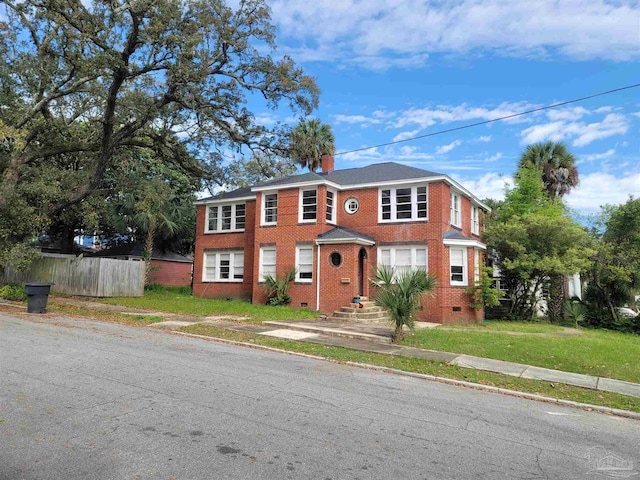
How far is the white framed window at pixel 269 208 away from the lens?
864 inches

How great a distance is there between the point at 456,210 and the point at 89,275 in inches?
707

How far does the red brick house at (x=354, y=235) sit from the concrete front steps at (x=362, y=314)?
1.84 ft

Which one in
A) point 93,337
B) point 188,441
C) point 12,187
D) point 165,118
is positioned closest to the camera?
point 188,441

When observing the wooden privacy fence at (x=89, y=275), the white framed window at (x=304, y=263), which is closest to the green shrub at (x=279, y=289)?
the white framed window at (x=304, y=263)

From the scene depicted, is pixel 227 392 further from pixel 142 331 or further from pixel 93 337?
pixel 142 331

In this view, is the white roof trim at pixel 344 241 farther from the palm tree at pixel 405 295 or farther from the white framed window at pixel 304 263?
the palm tree at pixel 405 295

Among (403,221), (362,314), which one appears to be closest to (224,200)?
(403,221)

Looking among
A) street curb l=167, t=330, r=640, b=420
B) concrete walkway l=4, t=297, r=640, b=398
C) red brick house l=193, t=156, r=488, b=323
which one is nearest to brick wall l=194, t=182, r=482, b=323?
red brick house l=193, t=156, r=488, b=323

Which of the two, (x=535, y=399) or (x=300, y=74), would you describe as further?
(x=300, y=74)

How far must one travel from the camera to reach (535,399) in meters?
7.54

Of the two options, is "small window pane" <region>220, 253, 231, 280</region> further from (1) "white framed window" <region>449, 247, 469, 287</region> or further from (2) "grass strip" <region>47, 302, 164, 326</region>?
(1) "white framed window" <region>449, 247, 469, 287</region>

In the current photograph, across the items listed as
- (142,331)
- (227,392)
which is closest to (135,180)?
Result: (142,331)

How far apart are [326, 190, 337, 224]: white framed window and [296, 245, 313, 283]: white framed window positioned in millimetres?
1766

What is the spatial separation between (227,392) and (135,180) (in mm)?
20413
